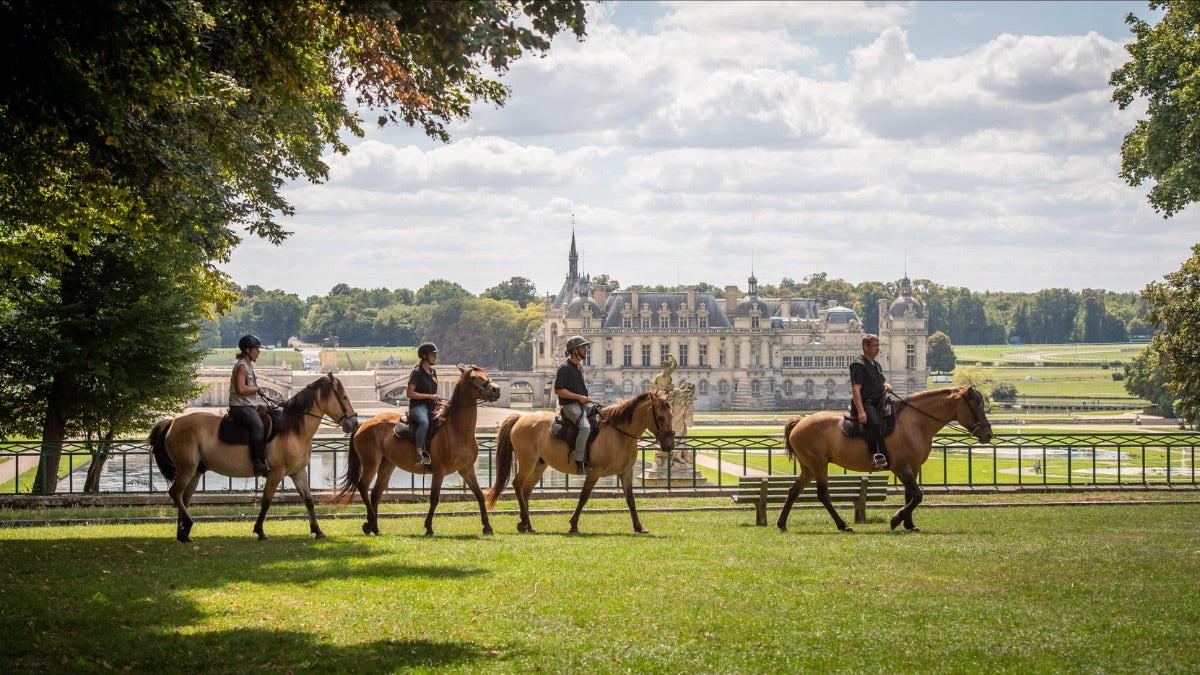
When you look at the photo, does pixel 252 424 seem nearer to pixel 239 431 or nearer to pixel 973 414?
pixel 239 431

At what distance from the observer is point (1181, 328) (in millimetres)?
19328

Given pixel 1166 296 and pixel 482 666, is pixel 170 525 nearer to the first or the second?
pixel 482 666

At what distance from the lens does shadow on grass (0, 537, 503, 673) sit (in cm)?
612

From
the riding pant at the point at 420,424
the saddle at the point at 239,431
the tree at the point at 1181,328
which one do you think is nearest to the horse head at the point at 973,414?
the riding pant at the point at 420,424

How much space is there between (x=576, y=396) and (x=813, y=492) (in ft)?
9.78

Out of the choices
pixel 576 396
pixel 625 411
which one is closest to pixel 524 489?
pixel 576 396

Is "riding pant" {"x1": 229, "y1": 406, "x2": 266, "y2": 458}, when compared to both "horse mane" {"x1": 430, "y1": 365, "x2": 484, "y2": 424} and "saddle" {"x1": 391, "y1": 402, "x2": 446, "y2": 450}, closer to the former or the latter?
"saddle" {"x1": 391, "y1": 402, "x2": 446, "y2": 450}

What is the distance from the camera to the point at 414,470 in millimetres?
11836

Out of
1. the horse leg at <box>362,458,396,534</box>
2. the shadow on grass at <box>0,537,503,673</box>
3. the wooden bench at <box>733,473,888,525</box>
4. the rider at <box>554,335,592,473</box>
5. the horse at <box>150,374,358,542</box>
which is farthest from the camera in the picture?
the wooden bench at <box>733,473,888,525</box>

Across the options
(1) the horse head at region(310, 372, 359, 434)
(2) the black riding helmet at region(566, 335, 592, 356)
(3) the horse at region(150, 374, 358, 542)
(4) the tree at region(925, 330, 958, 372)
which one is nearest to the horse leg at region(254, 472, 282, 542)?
(3) the horse at region(150, 374, 358, 542)

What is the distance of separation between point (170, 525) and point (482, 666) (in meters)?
7.44

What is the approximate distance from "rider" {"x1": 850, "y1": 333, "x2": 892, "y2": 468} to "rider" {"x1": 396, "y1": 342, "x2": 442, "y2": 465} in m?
3.93

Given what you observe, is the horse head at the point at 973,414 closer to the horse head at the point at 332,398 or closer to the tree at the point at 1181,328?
the horse head at the point at 332,398

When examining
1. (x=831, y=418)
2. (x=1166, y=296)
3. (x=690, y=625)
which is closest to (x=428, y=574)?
(x=690, y=625)
